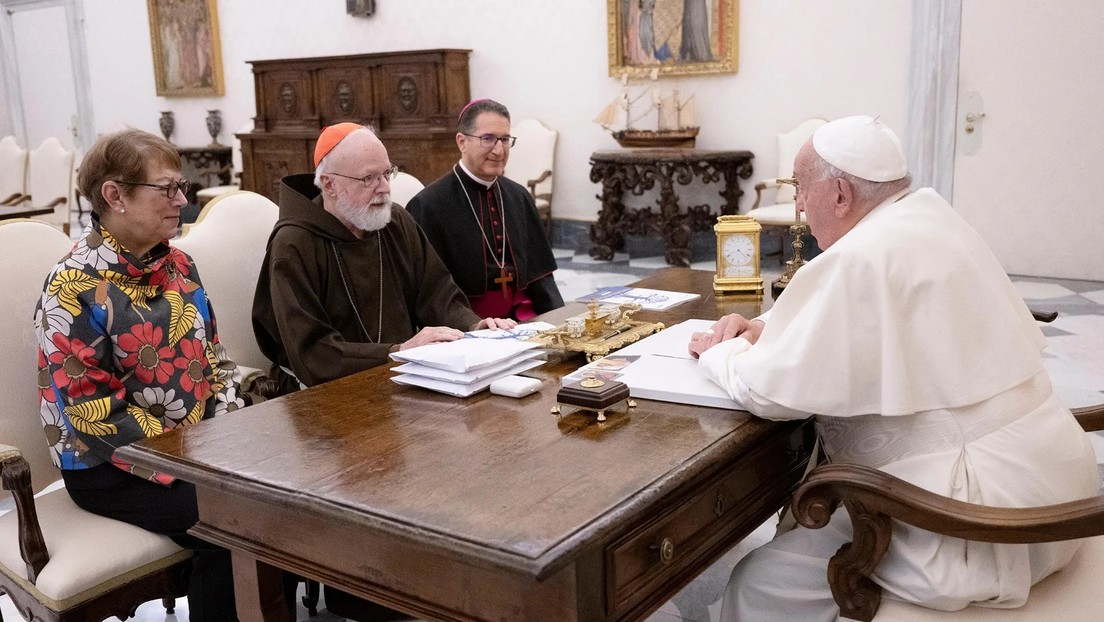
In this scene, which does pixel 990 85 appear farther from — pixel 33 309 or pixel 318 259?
pixel 33 309

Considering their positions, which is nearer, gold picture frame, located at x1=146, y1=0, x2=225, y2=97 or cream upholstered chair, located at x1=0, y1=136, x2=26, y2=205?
cream upholstered chair, located at x1=0, y1=136, x2=26, y2=205

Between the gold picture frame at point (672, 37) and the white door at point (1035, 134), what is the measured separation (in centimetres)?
203

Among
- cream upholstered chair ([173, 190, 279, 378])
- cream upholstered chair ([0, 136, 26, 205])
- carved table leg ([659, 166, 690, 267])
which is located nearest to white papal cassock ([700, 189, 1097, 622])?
cream upholstered chair ([173, 190, 279, 378])

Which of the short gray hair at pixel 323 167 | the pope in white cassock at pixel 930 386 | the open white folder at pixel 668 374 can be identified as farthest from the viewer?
the short gray hair at pixel 323 167

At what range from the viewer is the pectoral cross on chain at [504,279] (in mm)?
4367

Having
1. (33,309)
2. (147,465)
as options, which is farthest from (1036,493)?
(33,309)

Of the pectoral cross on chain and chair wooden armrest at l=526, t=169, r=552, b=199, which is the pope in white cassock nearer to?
the pectoral cross on chain

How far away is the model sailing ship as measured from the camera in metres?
9.00

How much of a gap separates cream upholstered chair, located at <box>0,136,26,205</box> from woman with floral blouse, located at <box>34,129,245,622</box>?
8270mm

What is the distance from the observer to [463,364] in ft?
7.66

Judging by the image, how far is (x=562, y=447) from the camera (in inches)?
75.5

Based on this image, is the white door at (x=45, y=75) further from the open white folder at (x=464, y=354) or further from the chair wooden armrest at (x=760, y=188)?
the open white folder at (x=464, y=354)

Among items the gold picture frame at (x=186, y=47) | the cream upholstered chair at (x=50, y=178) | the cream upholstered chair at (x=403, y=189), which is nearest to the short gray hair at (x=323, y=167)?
Answer: the cream upholstered chair at (x=403, y=189)

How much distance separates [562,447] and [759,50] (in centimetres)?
751
